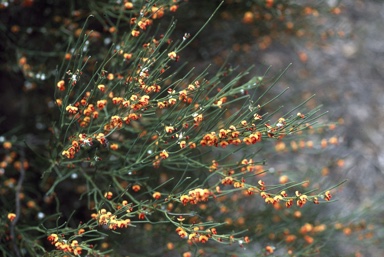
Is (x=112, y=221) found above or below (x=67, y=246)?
above

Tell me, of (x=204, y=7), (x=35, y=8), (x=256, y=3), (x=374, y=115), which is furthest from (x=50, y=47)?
(x=374, y=115)

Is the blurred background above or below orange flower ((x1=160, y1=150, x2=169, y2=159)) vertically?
below

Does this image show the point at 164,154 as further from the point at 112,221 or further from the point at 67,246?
the point at 67,246

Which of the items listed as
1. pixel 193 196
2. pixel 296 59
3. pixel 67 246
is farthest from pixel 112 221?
pixel 296 59

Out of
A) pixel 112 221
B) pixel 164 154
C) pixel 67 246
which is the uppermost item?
pixel 164 154

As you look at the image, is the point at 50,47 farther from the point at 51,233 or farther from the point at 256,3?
the point at 51,233

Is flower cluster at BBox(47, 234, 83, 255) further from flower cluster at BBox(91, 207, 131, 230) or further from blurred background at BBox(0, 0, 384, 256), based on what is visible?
blurred background at BBox(0, 0, 384, 256)

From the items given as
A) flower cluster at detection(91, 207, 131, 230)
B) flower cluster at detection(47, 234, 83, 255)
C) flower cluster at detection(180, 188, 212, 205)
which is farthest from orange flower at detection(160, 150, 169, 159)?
→ flower cluster at detection(47, 234, 83, 255)

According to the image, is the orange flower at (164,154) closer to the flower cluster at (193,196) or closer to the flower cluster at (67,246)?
the flower cluster at (193,196)

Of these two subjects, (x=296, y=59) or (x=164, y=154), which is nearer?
(x=164, y=154)
